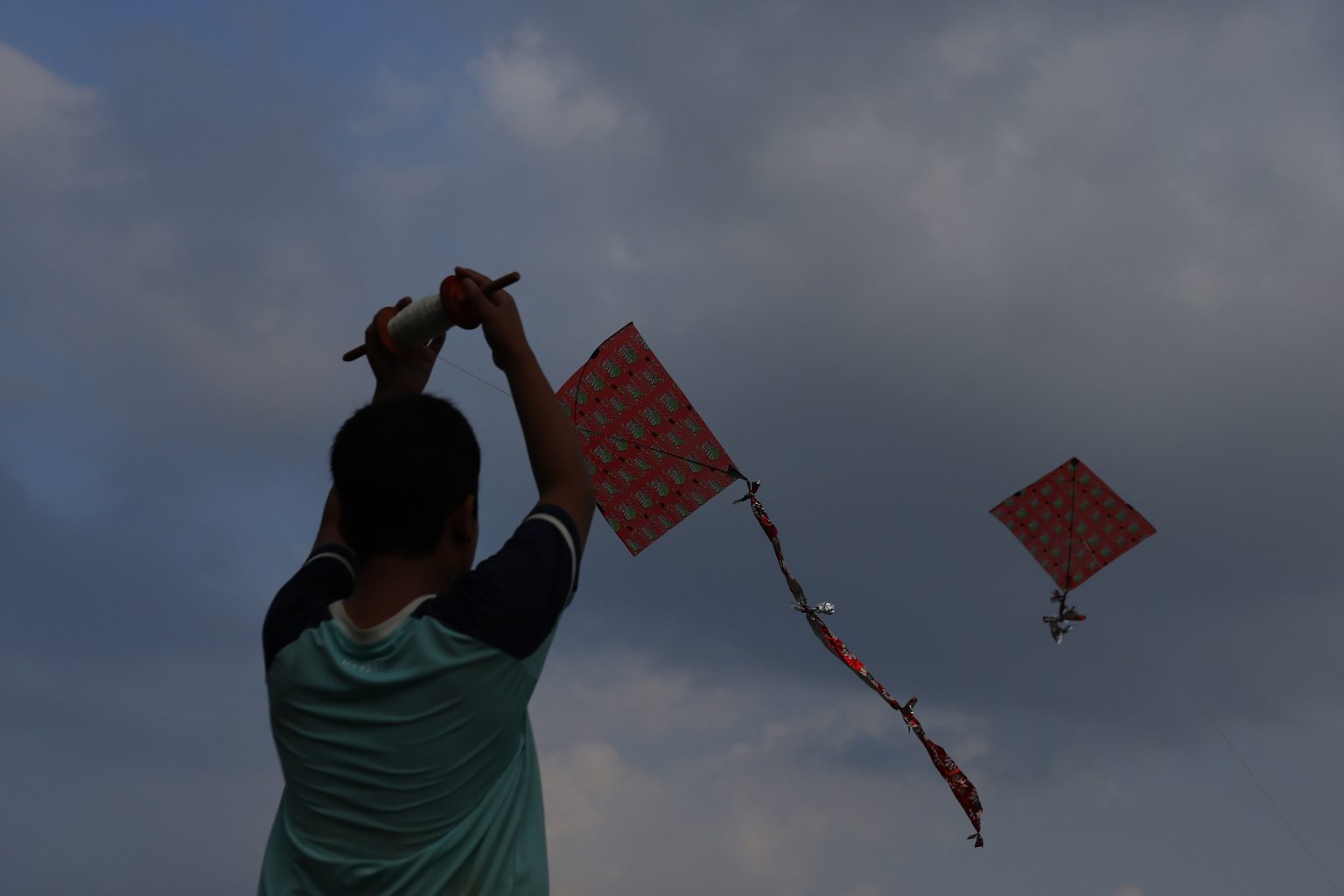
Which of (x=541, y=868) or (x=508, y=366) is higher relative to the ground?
(x=508, y=366)

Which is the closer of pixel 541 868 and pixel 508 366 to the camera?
pixel 541 868

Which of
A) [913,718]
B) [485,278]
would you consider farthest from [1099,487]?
[485,278]

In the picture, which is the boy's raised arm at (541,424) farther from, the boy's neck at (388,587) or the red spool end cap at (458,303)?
the boy's neck at (388,587)

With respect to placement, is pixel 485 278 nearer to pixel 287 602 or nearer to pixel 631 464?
pixel 287 602

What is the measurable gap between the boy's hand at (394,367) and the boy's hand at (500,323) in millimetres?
320

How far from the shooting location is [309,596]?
2.36 metres

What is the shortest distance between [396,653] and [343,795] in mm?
246

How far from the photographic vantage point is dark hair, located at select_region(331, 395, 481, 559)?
2.15m

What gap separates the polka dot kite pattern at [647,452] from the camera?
8430mm

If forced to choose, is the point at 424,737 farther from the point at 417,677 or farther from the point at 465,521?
the point at 465,521

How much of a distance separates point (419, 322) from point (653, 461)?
6.01 m

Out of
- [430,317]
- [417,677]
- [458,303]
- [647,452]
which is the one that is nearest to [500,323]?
[458,303]

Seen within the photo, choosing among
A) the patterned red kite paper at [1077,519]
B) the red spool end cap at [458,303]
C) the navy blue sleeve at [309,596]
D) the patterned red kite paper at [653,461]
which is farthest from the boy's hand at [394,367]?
the patterned red kite paper at [1077,519]

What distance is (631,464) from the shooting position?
8.55 m
